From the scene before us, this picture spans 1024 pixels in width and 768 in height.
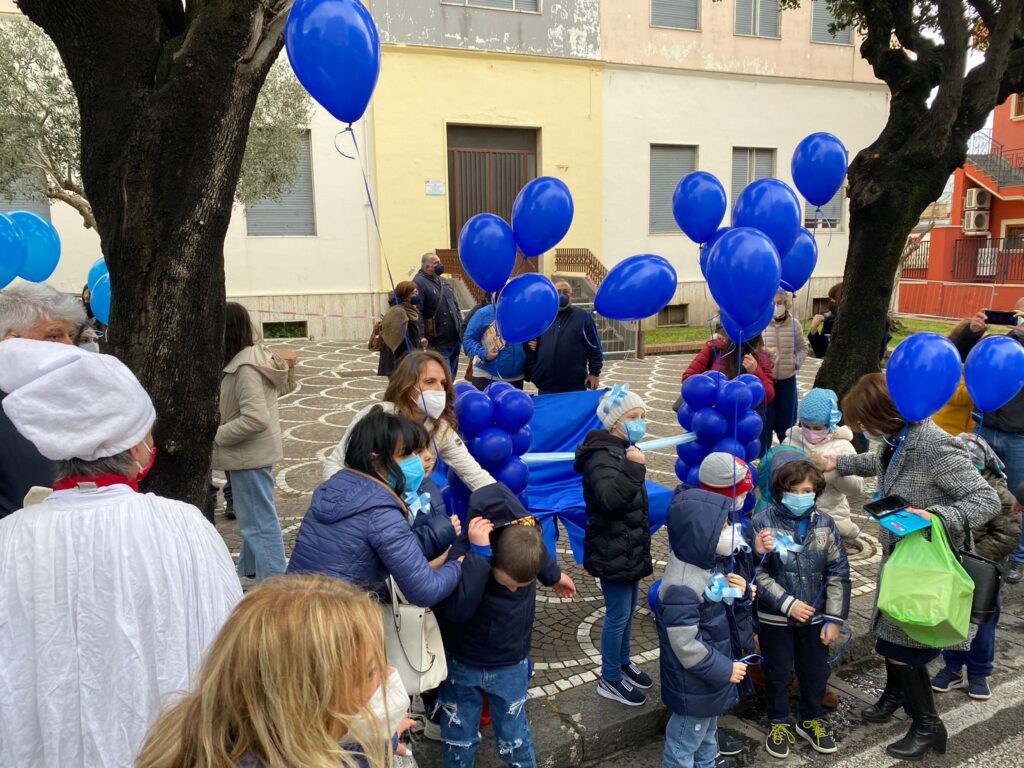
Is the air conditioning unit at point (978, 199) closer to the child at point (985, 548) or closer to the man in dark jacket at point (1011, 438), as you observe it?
the man in dark jacket at point (1011, 438)

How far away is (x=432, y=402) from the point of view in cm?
348

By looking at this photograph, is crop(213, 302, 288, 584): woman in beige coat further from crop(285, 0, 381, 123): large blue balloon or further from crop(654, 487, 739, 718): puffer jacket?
crop(654, 487, 739, 718): puffer jacket

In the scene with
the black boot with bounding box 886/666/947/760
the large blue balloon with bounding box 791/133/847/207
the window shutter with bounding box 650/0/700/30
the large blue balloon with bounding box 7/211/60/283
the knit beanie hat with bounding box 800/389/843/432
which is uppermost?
the window shutter with bounding box 650/0/700/30

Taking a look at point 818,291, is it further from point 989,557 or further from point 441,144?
point 989,557

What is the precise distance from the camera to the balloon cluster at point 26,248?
4.96 m

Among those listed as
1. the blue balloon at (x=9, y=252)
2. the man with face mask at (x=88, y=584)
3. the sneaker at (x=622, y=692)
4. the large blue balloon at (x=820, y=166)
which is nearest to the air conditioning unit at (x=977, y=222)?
the large blue balloon at (x=820, y=166)

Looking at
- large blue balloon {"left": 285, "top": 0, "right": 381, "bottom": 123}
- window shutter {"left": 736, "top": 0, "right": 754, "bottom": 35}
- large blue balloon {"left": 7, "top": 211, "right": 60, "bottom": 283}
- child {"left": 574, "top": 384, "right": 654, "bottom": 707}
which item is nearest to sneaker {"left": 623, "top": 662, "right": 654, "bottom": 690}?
child {"left": 574, "top": 384, "right": 654, "bottom": 707}

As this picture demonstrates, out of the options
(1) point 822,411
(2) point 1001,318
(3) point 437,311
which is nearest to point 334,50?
(1) point 822,411

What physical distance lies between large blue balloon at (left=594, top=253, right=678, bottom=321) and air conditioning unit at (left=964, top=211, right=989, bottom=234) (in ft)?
82.5

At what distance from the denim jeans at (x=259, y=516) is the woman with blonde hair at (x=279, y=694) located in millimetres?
2873

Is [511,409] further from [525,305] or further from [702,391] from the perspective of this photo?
[702,391]

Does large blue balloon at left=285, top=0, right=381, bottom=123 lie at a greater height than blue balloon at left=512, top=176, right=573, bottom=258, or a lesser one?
greater

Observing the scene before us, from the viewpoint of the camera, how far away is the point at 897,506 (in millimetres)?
3121

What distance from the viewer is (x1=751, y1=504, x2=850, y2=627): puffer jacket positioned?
10.4 feet
